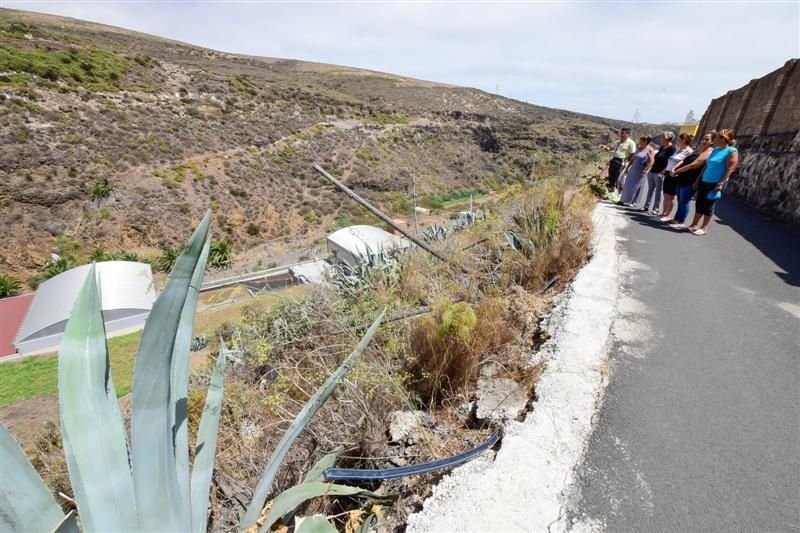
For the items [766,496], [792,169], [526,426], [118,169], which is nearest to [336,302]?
[526,426]

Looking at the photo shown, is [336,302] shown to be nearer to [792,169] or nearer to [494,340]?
[494,340]

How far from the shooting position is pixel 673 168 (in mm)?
6008

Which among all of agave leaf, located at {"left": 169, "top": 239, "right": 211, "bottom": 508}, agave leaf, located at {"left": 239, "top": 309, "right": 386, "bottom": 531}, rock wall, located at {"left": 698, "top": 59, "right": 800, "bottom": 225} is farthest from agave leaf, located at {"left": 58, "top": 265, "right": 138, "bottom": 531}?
rock wall, located at {"left": 698, "top": 59, "right": 800, "bottom": 225}

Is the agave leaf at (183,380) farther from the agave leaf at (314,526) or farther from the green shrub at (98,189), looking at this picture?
the green shrub at (98,189)

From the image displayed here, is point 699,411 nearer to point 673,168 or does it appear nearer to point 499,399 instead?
point 499,399

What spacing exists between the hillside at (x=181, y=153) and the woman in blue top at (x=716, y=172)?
2.67m

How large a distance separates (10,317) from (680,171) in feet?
97.4

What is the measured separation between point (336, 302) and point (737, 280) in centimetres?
426

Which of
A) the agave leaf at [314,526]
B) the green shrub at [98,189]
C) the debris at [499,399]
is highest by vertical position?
the agave leaf at [314,526]

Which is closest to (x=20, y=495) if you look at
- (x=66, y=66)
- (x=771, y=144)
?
(x=771, y=144)

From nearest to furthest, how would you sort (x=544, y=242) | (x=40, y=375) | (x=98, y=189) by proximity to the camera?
(x=544, y=242), (x=40, y=375), (x=98, y=189)

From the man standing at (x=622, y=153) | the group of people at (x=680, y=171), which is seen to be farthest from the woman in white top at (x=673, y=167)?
the man standing at (x=622, y=153)

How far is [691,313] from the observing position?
3.25m

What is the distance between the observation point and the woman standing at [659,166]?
650 centimetres
